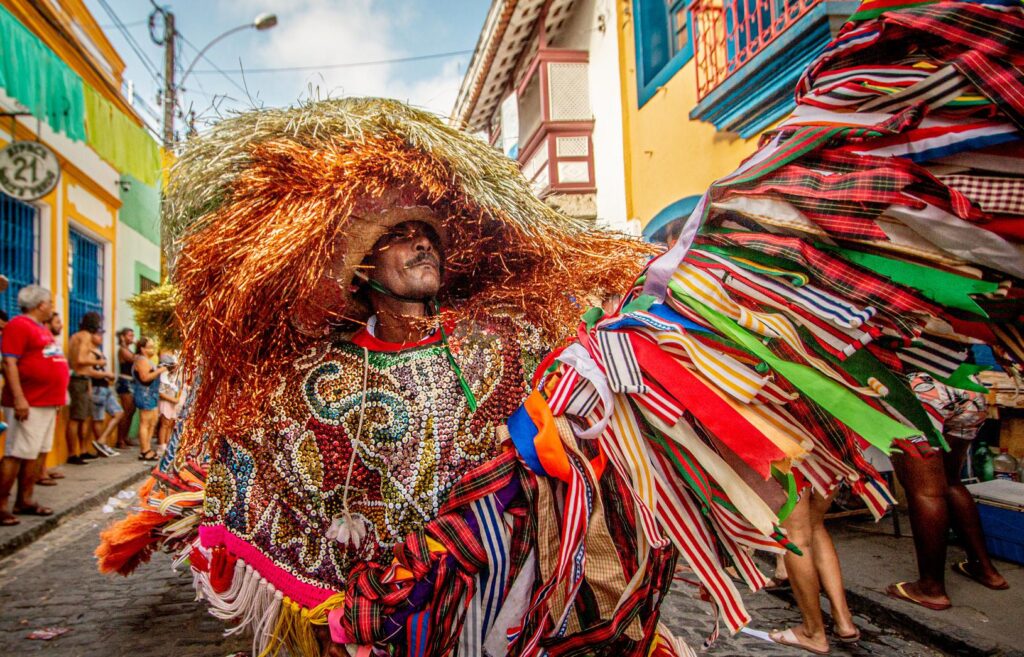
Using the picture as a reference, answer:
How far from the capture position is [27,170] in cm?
639

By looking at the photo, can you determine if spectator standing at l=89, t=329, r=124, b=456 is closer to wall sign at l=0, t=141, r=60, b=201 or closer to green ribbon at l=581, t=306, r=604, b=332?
wall sign at l=0, t=141, r=60, b=201

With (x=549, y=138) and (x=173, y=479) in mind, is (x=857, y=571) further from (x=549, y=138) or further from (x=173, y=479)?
(x=549, y=138)

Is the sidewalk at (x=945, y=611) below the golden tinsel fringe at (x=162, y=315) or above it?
below

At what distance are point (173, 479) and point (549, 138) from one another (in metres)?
8.15

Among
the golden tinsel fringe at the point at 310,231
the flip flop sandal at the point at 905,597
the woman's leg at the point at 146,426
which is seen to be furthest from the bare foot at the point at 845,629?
the woman's leg at the point at 146,426

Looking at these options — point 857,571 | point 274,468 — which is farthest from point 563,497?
point 857,571

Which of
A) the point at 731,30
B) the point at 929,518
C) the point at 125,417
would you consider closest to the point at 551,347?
the point at 929,518

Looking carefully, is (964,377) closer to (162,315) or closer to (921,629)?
(921,629)

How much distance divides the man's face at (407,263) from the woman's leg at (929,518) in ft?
9.12

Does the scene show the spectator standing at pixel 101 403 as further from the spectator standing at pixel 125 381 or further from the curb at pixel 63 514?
the curb at pixel 63 514

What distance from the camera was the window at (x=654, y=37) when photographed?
776 cm

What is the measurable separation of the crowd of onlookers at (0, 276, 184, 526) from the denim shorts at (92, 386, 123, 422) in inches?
0.5

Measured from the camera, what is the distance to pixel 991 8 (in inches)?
34.1

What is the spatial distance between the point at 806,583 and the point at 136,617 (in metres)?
3.46
